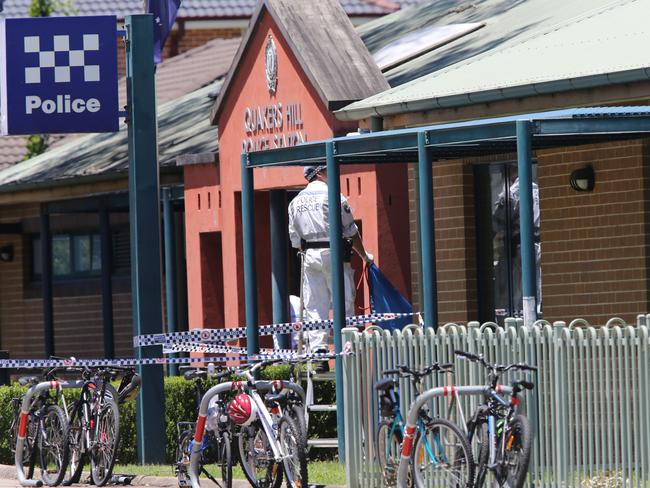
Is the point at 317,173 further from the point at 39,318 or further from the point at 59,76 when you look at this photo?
the point at 39,318

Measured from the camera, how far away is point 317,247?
14391mm

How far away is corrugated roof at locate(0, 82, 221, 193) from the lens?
21.1 meters

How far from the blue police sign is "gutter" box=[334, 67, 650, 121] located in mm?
2106

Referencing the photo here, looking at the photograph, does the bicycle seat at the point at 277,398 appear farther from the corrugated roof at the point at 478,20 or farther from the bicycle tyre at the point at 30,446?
the corrugated roof at the point at 478,20

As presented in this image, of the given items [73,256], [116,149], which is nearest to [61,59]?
[116,149]

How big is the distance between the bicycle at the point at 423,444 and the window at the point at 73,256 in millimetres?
15715

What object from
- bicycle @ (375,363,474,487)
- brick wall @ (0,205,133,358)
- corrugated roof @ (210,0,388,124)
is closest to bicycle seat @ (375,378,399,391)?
bicycle @ (375,363,474,487)

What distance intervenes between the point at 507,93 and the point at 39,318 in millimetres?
15030

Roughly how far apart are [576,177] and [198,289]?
6922 mm

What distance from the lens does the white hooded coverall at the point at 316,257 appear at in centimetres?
1418

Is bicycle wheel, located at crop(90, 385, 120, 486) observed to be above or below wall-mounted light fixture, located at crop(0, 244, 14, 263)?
below

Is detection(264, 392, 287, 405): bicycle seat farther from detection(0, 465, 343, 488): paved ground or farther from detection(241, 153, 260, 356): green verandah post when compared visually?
detection(241, 153, 260, 356): green verandah post

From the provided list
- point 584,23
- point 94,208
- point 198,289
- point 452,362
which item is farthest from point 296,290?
point 452,362

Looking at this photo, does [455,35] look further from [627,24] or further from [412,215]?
[627,24]
